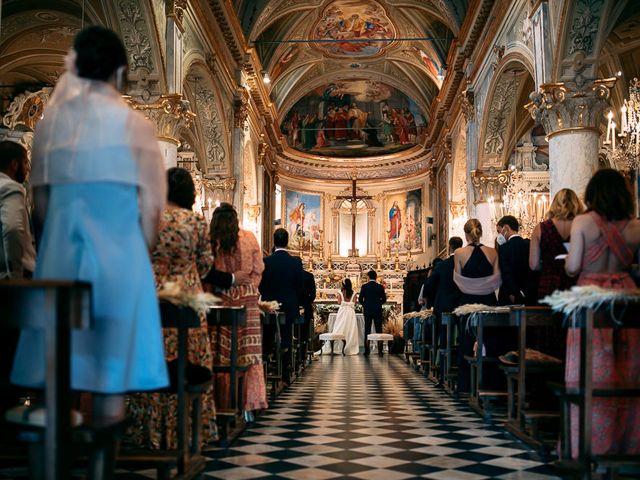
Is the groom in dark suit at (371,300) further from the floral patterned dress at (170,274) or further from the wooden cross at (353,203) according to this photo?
the floral patterned dress at (170,274)

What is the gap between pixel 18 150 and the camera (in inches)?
190

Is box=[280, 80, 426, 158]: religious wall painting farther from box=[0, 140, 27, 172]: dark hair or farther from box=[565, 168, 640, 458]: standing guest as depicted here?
box=[565, 168, 640, 458]: standing guest

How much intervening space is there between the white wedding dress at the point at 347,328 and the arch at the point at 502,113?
14.5 feet

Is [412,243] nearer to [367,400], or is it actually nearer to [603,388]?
[367,400]

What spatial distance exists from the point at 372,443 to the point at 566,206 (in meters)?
2.31

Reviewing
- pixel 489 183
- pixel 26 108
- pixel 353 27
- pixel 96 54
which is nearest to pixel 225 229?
pixel 96 54

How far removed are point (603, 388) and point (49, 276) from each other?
2.84 m

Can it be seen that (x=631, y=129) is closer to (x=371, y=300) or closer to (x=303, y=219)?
(x=371, y=300)

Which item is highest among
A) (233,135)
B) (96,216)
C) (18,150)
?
(233,135)

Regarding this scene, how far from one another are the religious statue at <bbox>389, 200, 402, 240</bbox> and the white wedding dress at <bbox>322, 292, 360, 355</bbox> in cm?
1146

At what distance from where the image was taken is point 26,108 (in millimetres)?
15328

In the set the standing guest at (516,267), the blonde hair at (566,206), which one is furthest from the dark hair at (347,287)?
the blonde hair at (566,206)

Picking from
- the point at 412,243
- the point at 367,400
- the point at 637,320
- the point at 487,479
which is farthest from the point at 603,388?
the point at 412,243

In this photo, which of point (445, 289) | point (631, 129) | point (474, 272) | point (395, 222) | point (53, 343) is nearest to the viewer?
point (53, 343)
